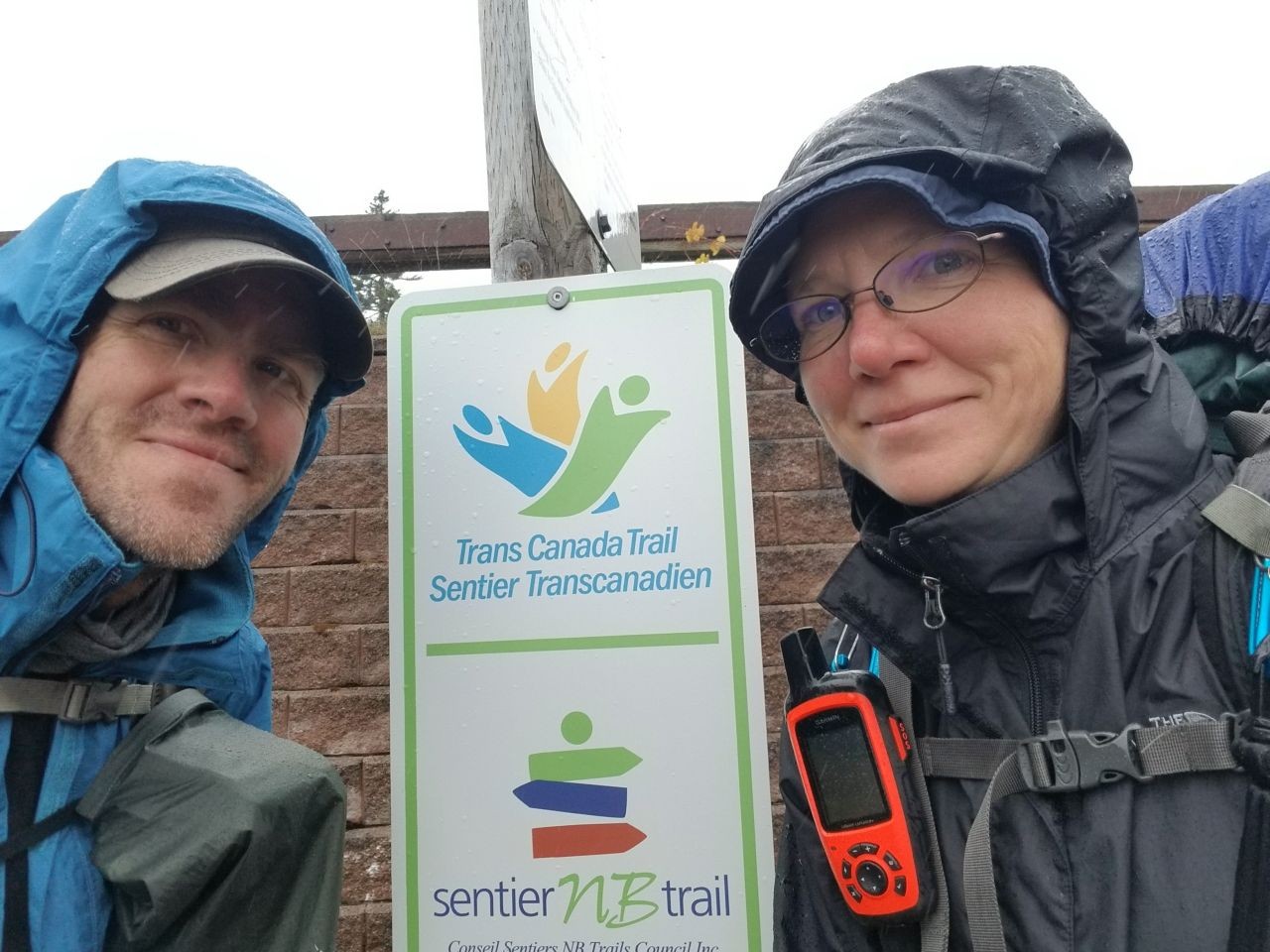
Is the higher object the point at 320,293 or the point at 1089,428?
the point at 320,293

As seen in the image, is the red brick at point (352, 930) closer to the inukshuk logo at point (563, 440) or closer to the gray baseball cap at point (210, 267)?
the inukshuk logo at point (563, 440)

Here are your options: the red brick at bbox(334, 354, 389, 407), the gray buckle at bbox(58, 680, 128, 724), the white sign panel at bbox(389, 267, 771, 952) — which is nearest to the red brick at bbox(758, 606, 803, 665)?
the white sign panel at bbox(389, 267, 771, 952)

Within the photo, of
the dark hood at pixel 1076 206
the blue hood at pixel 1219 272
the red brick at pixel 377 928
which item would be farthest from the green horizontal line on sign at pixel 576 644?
the red brick at pixel 377 928

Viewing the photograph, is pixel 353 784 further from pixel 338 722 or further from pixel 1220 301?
pixel 1220 301

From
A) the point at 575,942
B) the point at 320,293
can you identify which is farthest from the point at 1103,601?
the point at 320,293

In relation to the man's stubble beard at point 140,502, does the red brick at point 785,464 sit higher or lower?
higher

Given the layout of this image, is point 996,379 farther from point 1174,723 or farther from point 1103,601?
point 1174,723

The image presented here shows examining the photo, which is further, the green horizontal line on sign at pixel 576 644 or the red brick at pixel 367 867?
the red brick at pixel 367 867

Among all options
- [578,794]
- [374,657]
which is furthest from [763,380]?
[578,794]

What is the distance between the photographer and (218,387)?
1.48 metres

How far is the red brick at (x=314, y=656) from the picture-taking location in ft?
8.59

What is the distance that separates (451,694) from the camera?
5.51ft

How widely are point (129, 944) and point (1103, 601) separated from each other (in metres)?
1.38

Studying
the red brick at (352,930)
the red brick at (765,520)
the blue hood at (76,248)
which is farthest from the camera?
the red brick at (765,520)
